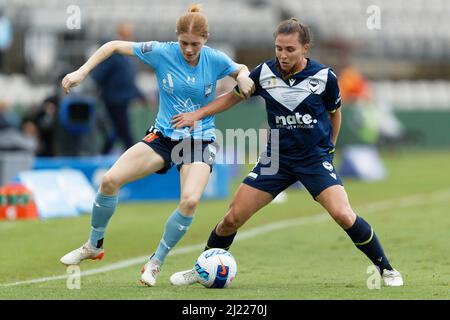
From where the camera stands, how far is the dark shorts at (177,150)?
8648 mm

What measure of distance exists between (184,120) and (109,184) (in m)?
0.77

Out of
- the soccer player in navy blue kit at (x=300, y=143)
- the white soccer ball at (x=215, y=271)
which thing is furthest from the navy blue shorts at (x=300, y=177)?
the white soccer ball at (x=215, y=271)

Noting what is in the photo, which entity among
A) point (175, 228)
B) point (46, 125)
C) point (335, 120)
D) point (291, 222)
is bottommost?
point (291, 222)

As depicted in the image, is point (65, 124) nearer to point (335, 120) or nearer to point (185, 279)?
point (185, 279)

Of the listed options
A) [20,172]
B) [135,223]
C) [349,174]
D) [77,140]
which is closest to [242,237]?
[135,223]

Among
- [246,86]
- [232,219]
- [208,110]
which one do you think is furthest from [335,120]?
[232,219]

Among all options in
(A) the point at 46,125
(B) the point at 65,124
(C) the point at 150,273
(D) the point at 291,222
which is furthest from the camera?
(A) the point at 46,125

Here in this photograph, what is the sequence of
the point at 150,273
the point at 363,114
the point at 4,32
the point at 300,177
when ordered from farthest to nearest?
1. the point at 363,114
2. the point at 4,32
3. the point at 300,177
4. the point at 150,273

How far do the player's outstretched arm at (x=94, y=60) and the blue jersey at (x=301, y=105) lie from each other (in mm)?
1088

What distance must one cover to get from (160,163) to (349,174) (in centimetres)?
1452

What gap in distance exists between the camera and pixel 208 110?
28.3ft

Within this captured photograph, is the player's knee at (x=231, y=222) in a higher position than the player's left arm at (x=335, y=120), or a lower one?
lower

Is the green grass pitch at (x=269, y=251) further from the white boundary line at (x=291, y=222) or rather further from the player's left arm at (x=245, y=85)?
the player's left arm at (x=245, y=85)

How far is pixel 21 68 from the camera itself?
29062mm
